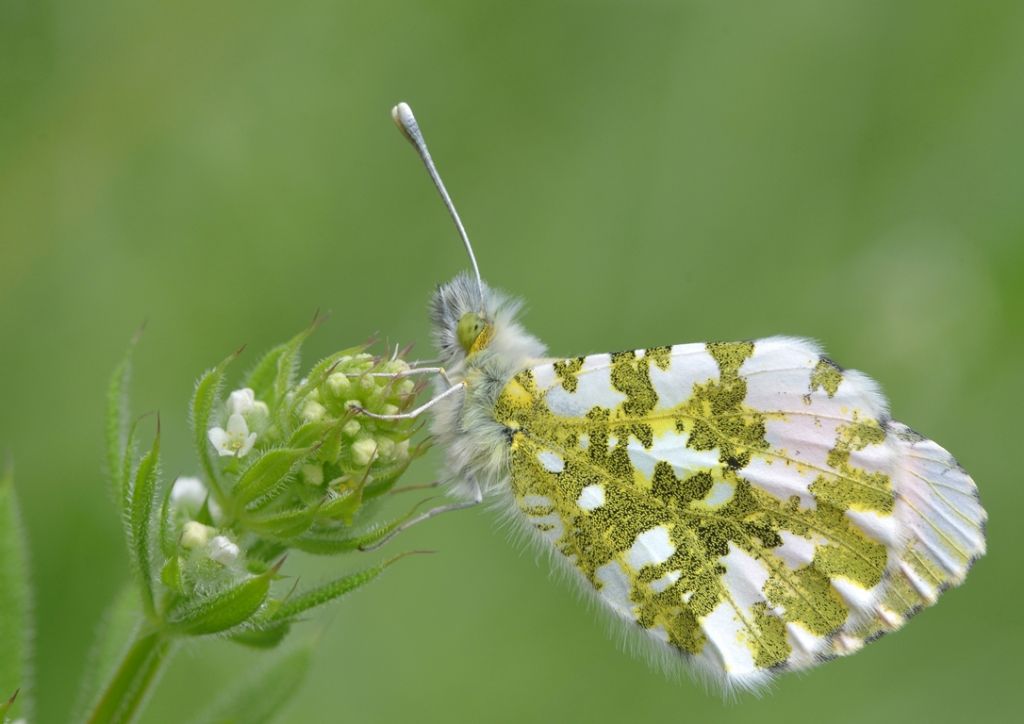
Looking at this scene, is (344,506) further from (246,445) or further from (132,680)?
(132,680)

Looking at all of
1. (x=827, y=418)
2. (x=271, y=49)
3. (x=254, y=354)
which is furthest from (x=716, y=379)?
(x=271, y=49)

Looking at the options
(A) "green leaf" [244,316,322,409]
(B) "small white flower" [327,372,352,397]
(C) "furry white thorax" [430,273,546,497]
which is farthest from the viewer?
(C) "furry white thorax" [430,273,546,497]

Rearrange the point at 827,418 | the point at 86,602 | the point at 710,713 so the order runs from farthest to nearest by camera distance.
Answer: the point at 710,713 < the point at 86,602 < the point at 827,418

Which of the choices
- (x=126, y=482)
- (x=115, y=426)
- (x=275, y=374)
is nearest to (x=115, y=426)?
(x=115, y=426)

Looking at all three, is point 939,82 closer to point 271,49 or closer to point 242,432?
point 271,49

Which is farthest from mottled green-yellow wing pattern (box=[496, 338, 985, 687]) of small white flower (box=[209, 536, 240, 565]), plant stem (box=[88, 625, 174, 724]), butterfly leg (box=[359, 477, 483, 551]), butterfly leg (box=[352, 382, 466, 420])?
plant stem (box=[88, 625, 174, 724])

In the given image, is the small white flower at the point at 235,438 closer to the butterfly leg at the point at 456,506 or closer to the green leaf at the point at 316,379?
the green leaf at the point at 316,379

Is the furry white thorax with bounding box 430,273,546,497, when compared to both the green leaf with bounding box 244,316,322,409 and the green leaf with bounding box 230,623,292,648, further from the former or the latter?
the green leaf with bounding box 230,623,292,648
